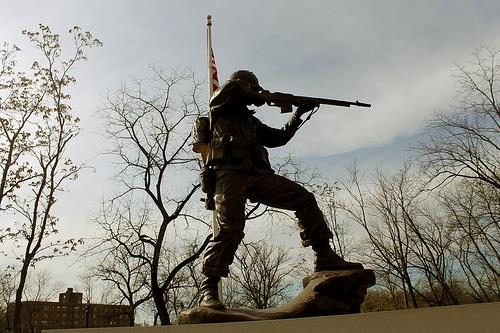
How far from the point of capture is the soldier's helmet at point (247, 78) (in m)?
4.44

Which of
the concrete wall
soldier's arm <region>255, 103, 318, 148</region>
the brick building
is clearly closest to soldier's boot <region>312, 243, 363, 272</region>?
the concrete wall

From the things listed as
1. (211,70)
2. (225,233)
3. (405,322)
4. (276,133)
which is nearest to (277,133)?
(276,133)

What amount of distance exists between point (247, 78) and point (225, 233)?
163 centimetres

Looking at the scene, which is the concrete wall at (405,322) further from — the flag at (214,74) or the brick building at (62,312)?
the brick building at (62,312)

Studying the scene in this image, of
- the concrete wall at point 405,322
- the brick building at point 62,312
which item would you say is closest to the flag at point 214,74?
the concrete wall at point 405,322

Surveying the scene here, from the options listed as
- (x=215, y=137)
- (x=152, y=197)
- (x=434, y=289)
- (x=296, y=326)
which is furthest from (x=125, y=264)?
(x=296, y=326)

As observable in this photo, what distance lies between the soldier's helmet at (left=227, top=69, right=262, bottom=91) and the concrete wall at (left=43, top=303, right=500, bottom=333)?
242 cm

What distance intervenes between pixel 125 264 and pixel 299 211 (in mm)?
14647

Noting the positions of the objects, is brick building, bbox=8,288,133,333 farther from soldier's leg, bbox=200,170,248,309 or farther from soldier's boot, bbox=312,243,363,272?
soldier's boot, bbox=312,243,363,272

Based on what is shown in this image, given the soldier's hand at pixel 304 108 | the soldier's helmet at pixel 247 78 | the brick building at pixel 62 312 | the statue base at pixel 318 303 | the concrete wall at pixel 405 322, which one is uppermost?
the soldier's helmet at pixel 247 78

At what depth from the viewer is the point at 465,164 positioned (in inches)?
524

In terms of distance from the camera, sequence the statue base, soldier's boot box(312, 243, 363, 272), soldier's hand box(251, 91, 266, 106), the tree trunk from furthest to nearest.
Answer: the tree trunk
soldier's hand box(251, 91, 266, 106)
soldier's boot box(312, 243, 363, 272)
the statue base

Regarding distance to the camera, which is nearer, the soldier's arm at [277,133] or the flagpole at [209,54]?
the soldier's arm at [277,133]

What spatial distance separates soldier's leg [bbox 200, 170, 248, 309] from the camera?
389 centimetres
